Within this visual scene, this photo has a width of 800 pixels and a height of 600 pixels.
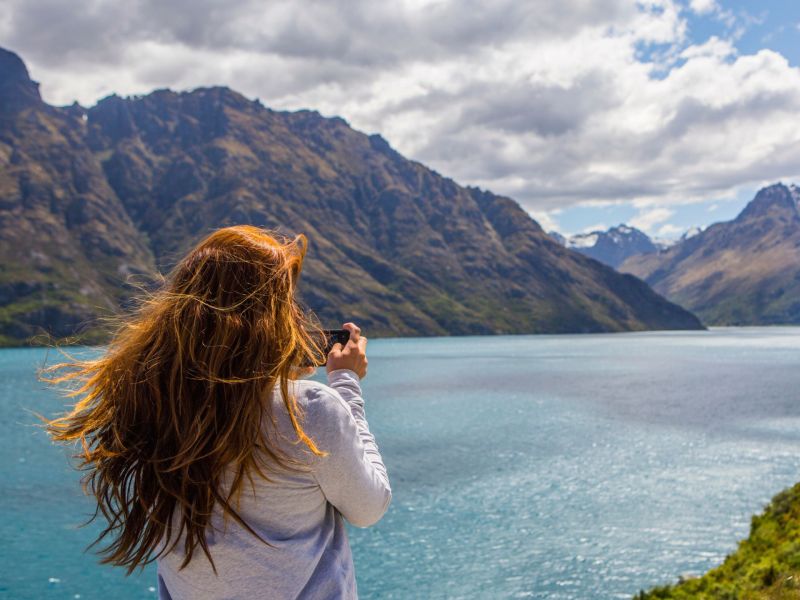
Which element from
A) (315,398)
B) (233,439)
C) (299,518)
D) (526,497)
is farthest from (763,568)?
(526,497)

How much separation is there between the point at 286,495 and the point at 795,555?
17297 millimetres

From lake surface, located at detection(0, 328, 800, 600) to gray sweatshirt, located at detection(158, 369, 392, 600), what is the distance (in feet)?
9.80

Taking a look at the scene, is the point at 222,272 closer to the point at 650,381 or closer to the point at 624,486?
the point at 624,486

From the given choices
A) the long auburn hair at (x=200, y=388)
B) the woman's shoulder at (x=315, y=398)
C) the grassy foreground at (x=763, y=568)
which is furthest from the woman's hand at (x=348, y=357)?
the grassy foreground at (x=763, y=568)

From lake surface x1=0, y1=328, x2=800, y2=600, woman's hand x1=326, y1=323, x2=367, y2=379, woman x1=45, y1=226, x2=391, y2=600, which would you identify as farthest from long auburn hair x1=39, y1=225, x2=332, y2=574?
lake surface x1=0, y1=328, x2=800, y2=600

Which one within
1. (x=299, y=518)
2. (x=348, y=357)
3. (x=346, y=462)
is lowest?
(x=299, y=518)

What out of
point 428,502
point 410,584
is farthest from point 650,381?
point 410,584

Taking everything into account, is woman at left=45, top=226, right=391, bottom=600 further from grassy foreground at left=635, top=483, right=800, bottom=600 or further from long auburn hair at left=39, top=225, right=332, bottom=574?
grassy foreground at left=635, top=483, right=800, bottom=600

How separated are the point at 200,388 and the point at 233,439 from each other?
1.01 feet

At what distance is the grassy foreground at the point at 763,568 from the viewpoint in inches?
561

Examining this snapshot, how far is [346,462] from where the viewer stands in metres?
3.16

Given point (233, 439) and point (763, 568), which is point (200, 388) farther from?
point (763, 568)

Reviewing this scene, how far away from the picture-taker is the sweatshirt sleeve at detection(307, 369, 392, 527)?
3.12m

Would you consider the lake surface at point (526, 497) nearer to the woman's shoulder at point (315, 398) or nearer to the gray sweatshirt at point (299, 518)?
the gray sweatshirt at point (299, 518)
